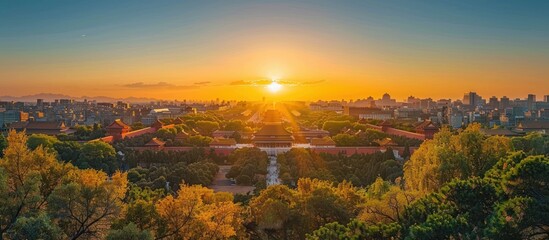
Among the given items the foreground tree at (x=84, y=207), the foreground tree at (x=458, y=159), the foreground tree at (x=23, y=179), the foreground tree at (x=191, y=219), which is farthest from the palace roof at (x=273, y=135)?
the foreground tree at (x=84, y=207)

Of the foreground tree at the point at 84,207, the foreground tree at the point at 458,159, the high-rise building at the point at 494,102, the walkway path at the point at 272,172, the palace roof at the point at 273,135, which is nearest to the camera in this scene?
the foreground tree at the point at 84,207

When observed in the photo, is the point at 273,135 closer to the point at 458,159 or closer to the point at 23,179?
the point at 458,159

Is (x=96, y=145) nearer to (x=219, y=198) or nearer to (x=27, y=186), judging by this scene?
(x=219, y=198)

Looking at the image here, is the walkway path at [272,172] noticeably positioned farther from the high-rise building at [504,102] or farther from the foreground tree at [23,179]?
the high-rise building at [504,102]

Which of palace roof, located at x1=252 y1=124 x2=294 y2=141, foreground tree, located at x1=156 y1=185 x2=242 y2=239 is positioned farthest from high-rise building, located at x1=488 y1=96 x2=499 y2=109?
foreground tree, located at x1=156 y1=185 x2=242 y2=239

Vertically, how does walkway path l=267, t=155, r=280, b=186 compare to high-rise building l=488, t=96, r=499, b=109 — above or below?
below

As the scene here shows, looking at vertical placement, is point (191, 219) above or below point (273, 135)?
above

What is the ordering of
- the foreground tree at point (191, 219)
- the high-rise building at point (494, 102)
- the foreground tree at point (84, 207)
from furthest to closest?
the high-rise building at point (494, 102), the foreground tree at point (191, 219), the foreground tree at point (84, 207)

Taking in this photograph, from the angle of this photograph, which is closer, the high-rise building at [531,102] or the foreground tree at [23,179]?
the foreground tree at [23,179]

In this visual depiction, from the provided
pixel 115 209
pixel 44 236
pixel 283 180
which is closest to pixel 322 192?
pixel 115 209

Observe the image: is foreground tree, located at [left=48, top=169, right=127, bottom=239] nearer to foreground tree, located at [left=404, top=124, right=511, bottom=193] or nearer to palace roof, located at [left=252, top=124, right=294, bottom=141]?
foreground tree, located at [left=404, top=124, right=511, bottom=193]

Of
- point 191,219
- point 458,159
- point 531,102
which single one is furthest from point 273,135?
point 531,102
